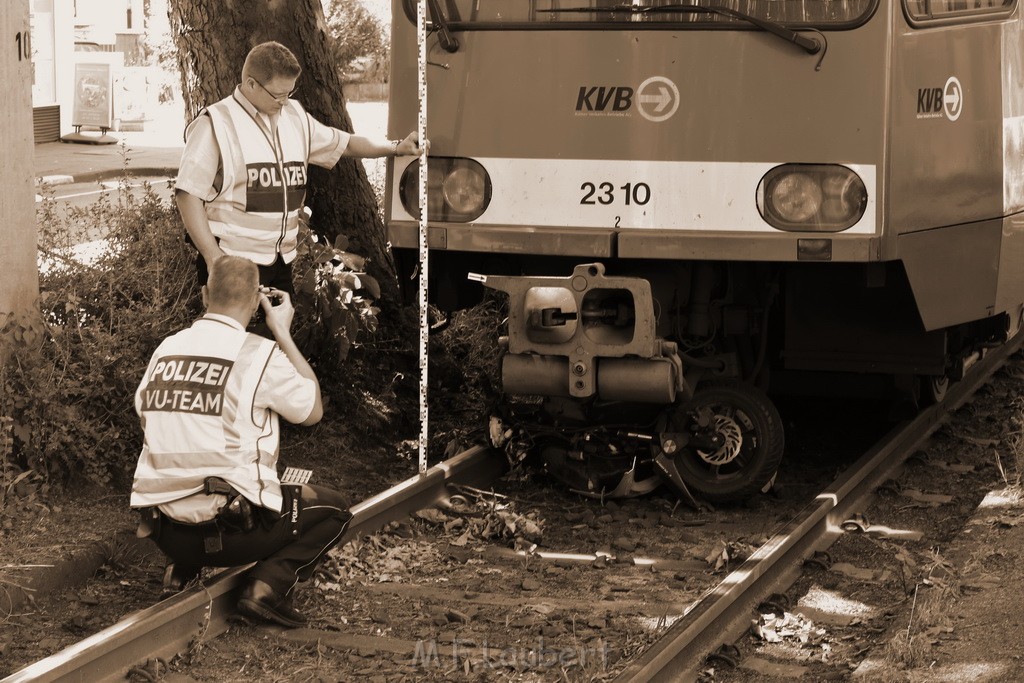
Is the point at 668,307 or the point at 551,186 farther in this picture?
the point at 668,307

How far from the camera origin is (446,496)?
6484 millimetres

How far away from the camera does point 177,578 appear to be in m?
5.01

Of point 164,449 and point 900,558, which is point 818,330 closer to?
point 900,558

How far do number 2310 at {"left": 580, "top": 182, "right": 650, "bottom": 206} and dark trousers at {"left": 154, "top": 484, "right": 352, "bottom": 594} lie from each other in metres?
1.86

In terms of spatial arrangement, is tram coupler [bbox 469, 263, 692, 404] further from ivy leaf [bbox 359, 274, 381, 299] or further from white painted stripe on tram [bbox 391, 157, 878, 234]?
ivy leaf [bbox 359, 274, 381, 299]

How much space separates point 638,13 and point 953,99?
1431 millimetres

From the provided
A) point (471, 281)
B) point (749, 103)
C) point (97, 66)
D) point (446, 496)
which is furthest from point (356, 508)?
point (97, 66)

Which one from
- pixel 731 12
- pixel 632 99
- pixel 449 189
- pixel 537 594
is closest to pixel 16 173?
pixel 449 189

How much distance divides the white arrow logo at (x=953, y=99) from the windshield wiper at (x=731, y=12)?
2.50 ft

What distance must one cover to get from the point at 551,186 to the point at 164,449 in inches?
88.8

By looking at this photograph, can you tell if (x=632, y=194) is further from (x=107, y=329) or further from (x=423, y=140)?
(x=107, y=329)

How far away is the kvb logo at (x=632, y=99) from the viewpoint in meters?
6.13

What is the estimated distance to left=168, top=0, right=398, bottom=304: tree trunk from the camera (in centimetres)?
781

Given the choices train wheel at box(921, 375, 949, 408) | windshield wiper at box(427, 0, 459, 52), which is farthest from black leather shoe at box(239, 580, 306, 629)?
train wheel at box(921, 375, 949, 408)
